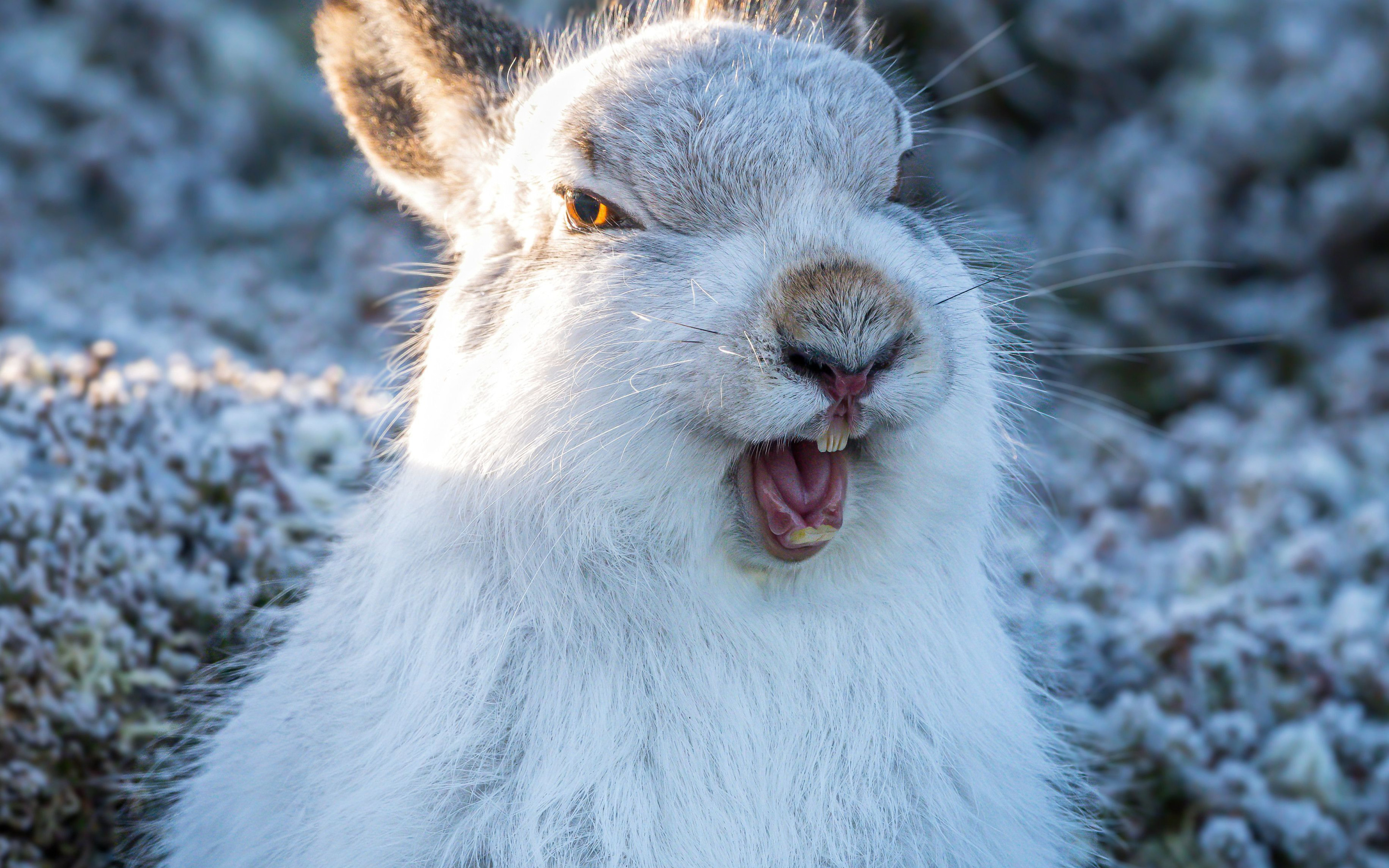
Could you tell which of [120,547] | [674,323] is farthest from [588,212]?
[120,547]

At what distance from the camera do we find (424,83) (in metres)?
3.24

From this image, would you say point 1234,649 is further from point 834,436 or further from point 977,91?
point 834,436

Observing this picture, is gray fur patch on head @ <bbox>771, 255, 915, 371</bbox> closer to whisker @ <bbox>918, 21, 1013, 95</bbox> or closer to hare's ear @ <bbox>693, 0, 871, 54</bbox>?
hare's ear @ <bbox>693, 0, 871, 54</bbox>

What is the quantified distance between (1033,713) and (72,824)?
2610 mm

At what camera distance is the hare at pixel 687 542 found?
2.40m

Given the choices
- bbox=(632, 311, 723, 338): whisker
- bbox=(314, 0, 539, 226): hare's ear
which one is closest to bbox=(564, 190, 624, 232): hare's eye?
bbox=(632, 311, 723, 338): whisker

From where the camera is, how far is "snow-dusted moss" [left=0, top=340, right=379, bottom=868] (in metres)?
3.45

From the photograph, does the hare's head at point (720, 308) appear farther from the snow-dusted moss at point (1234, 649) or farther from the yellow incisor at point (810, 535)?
the snow-dusted moss at point (1234, 649)

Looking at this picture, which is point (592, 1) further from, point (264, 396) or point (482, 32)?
point (482, 32)

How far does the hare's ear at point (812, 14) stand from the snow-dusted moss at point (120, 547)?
5.37 ft

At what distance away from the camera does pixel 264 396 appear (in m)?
4.77

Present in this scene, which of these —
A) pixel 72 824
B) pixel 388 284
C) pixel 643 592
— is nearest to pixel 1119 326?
pixel 388 284

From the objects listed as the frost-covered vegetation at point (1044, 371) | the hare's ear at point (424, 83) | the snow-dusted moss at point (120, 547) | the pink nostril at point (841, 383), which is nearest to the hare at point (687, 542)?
the pink nostril at point (841, 383)

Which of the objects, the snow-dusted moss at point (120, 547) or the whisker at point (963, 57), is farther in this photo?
the whisker at point (963, 57)
